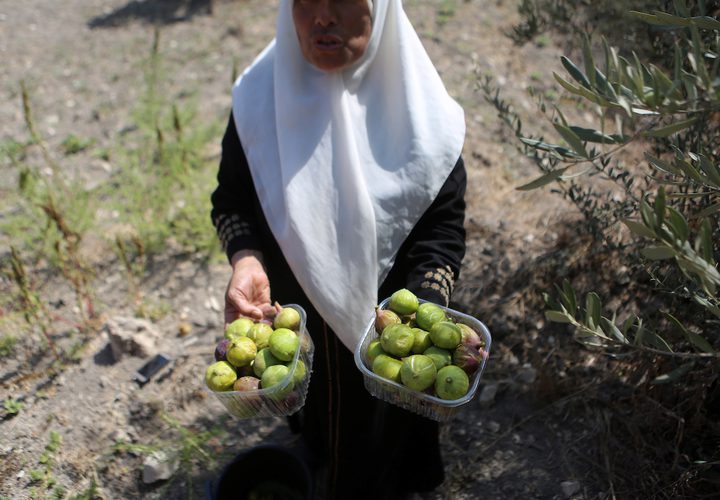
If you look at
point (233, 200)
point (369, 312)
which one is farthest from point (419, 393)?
point (233, 200)

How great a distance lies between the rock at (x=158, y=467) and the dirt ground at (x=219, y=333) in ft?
0.14

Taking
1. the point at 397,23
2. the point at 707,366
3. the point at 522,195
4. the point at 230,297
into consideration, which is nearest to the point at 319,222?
the point at 230,297

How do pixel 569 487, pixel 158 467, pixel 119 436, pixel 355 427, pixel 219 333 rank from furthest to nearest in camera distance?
pixel 219 333
pixel 119 436
pixel 158 467
pixel 569 487
pixel 355 427

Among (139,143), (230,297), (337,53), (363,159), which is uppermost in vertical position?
(337,53)

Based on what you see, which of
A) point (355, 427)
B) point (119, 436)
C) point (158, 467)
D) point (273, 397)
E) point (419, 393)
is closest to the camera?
point (419, 393)

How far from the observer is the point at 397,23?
1.86 meters

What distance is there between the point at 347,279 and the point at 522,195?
209 cm

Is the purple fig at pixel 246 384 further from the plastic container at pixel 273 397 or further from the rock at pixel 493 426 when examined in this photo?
the rock at pixel 493 426

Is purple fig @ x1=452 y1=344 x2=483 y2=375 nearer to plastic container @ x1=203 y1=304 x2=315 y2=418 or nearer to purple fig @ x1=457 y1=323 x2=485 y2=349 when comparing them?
purple fig @ x1=457 y1=323 x2=485 y2=349

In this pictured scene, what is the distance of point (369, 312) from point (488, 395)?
1.06 meters

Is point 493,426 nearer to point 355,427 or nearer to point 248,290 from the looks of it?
point 355,427

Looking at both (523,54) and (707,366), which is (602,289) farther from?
(523,54)

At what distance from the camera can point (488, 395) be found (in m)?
2.64

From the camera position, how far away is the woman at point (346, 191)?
1804mm
